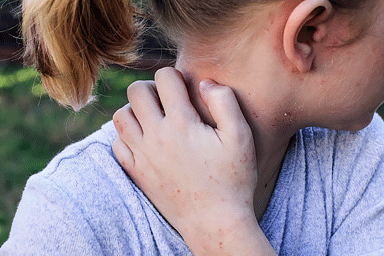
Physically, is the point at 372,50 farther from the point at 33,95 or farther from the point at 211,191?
the point at 33,95

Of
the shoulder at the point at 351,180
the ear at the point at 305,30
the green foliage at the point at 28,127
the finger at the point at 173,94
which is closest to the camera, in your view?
the ear at the point at 305,30

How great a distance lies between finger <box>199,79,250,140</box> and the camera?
0.88 m

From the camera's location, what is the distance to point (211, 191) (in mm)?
860

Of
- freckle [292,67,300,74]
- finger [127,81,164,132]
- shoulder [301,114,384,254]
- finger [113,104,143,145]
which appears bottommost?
shoulder [301,114,384,254]

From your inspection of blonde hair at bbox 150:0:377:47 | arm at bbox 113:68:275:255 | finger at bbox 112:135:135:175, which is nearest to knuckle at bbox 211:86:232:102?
arm at bbox 113:68:275:255

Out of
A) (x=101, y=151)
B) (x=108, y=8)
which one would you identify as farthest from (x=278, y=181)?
(x=108, y=8)

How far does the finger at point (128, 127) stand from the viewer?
37.0 inches

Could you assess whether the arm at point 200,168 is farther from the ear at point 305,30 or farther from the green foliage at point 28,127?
the green foliage at point 28,127

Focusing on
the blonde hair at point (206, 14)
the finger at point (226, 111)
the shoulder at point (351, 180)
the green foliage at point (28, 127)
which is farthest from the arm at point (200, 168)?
the green foliage at point (28, 127)

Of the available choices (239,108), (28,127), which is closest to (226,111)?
(239,108)

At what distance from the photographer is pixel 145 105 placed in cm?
94

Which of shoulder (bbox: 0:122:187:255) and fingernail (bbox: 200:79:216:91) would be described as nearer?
shoulder (bbox: 0:122:187:255)

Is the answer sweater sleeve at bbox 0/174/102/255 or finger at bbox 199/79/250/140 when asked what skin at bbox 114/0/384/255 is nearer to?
finger at bbox 199/79/250/140

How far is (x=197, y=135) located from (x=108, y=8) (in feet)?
1.05
